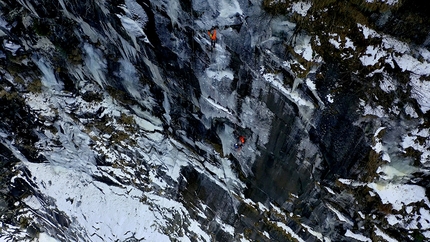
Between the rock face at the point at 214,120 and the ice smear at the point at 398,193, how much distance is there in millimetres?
37

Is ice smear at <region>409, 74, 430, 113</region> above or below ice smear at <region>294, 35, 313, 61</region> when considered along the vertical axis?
above

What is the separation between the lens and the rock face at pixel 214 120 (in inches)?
257

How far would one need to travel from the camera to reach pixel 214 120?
894 centimetres

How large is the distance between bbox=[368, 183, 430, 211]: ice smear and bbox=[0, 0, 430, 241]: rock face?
0.12 feet

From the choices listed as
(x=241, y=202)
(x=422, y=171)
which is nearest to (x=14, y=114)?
(x=241, y=202)

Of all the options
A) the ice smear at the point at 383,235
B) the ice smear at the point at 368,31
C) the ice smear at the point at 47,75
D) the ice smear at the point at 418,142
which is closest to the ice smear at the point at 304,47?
the ice smear at the point at 368,31

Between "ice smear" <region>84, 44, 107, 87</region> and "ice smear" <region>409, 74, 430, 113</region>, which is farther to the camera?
"ice smear" <region>84, 44, 107, 87</region>

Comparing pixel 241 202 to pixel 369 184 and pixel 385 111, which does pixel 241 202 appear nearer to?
pixel 369 184

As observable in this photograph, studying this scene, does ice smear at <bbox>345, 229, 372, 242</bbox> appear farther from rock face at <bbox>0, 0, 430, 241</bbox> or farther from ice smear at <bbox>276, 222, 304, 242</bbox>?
ice smear at <bbox>276, 222, 304, 242</bbox>

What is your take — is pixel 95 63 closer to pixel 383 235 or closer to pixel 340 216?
pixel 340 216

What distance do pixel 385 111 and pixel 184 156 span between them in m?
6.65

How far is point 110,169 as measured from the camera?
11.5 meters

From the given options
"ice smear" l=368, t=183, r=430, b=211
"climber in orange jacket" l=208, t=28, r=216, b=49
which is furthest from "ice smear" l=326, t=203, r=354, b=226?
"climber in orange jacket" l=208, t=28, r=216, b=49

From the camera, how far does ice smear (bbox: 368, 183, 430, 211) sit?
24.7ft
